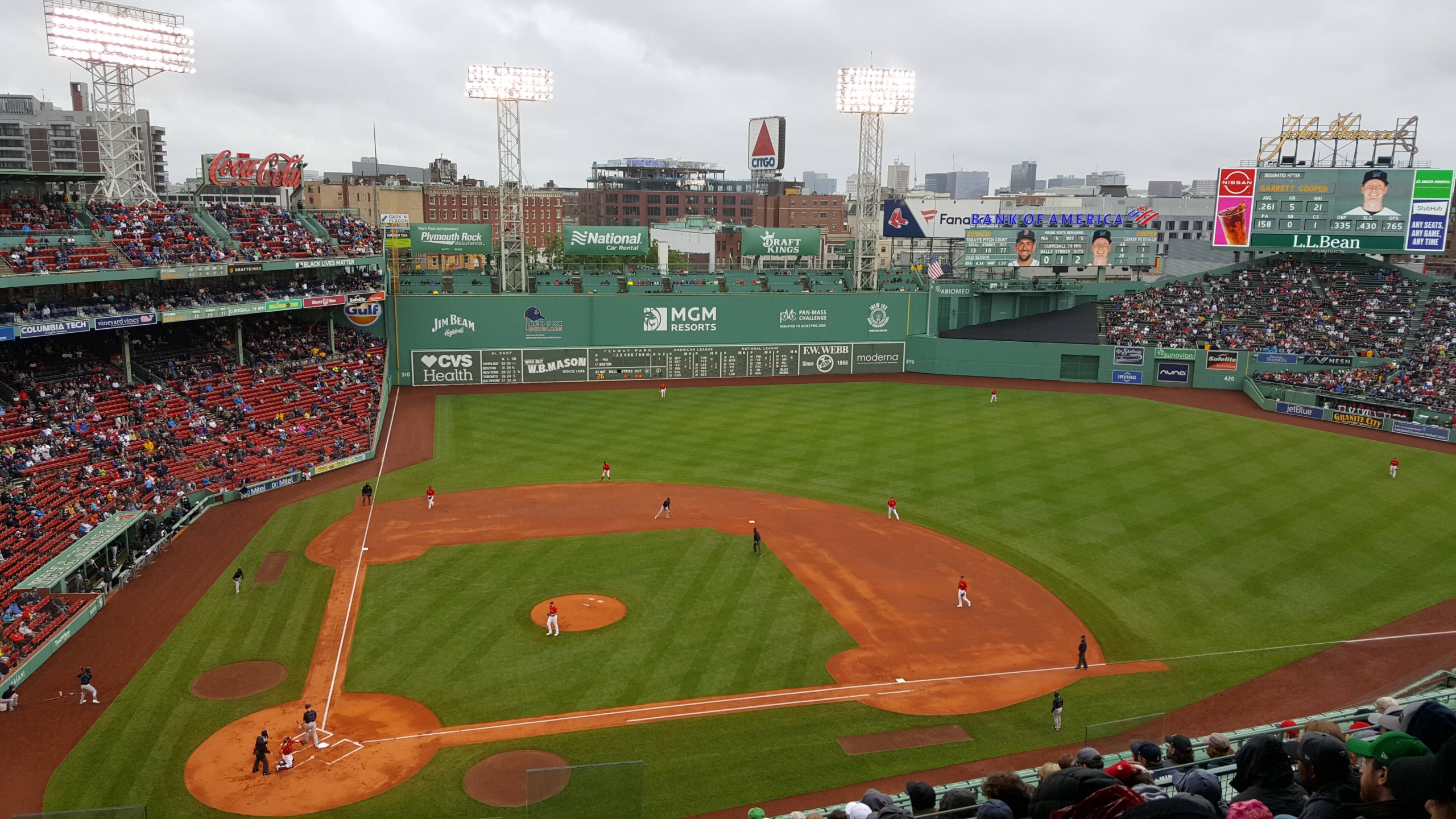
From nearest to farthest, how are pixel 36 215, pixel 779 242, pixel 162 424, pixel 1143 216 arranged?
pixel 162 424 → pixel 36 215 → pixel 1143 216 → pixel 779 242

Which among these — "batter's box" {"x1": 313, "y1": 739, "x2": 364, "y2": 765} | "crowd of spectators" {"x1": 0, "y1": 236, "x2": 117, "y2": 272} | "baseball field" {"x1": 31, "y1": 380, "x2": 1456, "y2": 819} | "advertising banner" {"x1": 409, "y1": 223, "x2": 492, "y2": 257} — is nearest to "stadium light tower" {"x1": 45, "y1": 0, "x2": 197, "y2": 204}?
"crowd of spectators" {"x1": 0, "y1": 236, "x2": 117, "y2": 272}

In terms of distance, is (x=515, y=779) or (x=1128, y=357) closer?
(x=515, y=779)

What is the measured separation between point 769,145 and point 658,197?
2657 inches

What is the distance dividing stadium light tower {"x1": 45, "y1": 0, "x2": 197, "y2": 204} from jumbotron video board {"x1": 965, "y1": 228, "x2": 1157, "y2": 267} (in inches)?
2009

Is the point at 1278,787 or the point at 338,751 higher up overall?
the point at 1278,787

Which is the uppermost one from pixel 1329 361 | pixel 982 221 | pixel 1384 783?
pixel 982 221

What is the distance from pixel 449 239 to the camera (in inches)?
2375

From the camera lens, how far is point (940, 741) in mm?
20078

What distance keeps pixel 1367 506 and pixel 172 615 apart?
133 ft

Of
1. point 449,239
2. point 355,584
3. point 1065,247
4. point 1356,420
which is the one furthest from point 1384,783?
point 1065,247

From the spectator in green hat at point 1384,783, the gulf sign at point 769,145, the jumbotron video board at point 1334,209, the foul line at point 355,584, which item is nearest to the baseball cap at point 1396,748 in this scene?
the spectator in green hat at point 1384,783

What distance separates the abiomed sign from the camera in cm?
6366

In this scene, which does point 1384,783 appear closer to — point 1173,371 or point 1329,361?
point 1329,361

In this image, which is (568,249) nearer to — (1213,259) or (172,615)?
(172,615)
